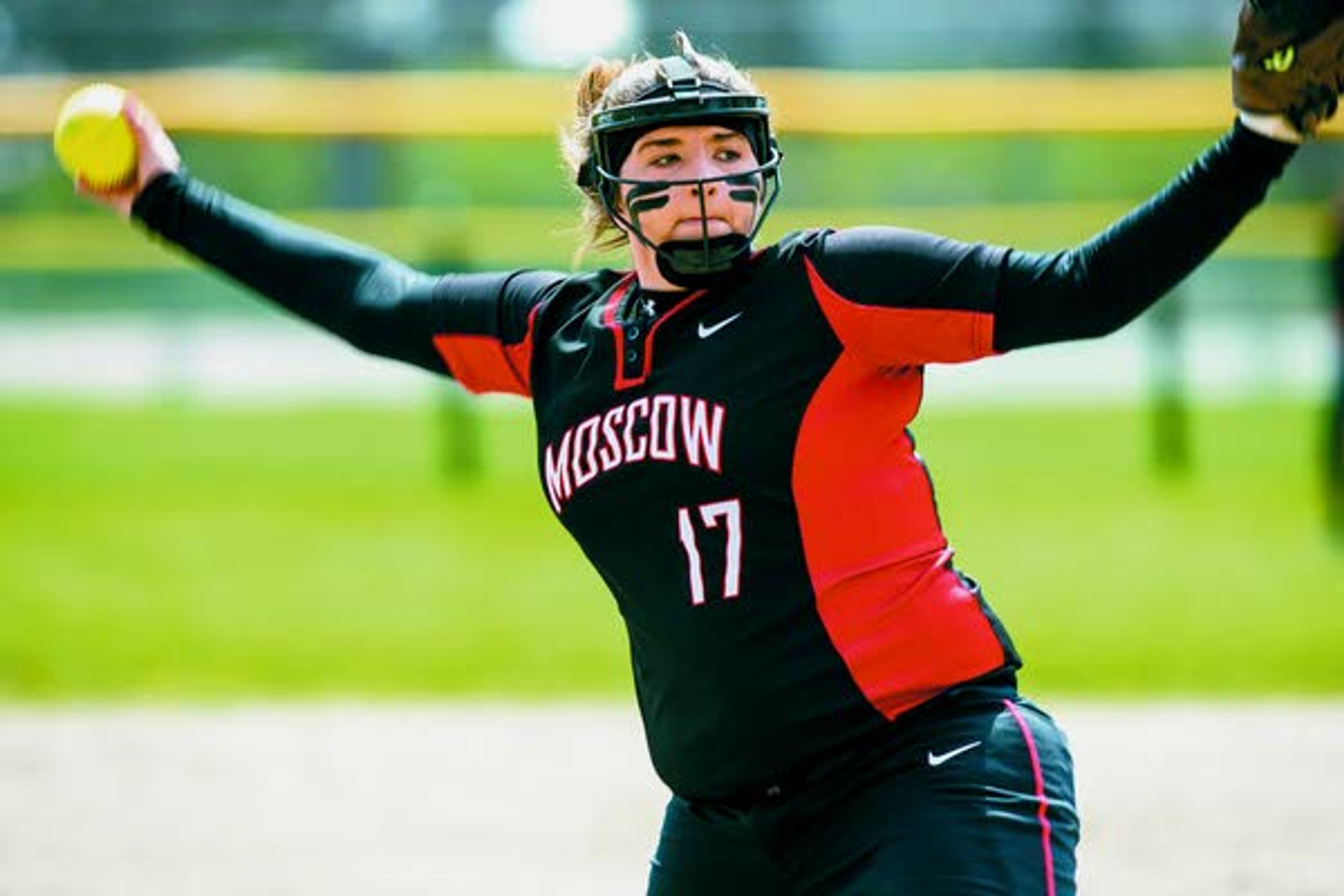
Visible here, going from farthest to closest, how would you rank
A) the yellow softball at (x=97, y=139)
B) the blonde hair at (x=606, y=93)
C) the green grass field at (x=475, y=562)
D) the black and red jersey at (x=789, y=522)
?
1. the green grass field at (x=475, y=562)
2. the yellow softball at (x=97, y=139)
3. the blonde hair at (x=606, y=93)
4. the black and red jersey at (x=789, y=522)

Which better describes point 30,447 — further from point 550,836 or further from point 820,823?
point 820,823

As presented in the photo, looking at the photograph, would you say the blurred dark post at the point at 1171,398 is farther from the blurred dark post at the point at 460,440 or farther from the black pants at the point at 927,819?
the black pants at the point at 927,819

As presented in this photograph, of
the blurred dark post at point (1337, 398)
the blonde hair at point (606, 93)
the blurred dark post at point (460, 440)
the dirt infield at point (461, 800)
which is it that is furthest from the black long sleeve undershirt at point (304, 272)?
the blurred dark post at point (460, 440)

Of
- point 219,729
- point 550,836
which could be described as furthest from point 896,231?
point 219,729

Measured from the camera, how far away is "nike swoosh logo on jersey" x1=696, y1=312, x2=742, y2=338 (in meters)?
2.89

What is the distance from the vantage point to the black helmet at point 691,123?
2.90 meters

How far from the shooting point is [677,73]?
9.87 feet

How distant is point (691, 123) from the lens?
116 inches

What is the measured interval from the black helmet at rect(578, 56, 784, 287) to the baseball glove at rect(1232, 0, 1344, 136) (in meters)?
0.79

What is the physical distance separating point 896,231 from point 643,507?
0.53m

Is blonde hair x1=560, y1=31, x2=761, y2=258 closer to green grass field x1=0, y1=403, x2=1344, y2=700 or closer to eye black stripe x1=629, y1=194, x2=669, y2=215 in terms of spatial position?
eye black stripe x1=629, y1=194, x2=669, y2=215

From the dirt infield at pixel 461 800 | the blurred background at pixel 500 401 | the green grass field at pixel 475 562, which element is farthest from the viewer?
the blurred background at pixel 500 401

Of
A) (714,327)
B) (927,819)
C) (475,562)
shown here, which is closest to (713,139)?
(714,327)

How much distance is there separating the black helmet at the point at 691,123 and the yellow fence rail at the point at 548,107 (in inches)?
269
